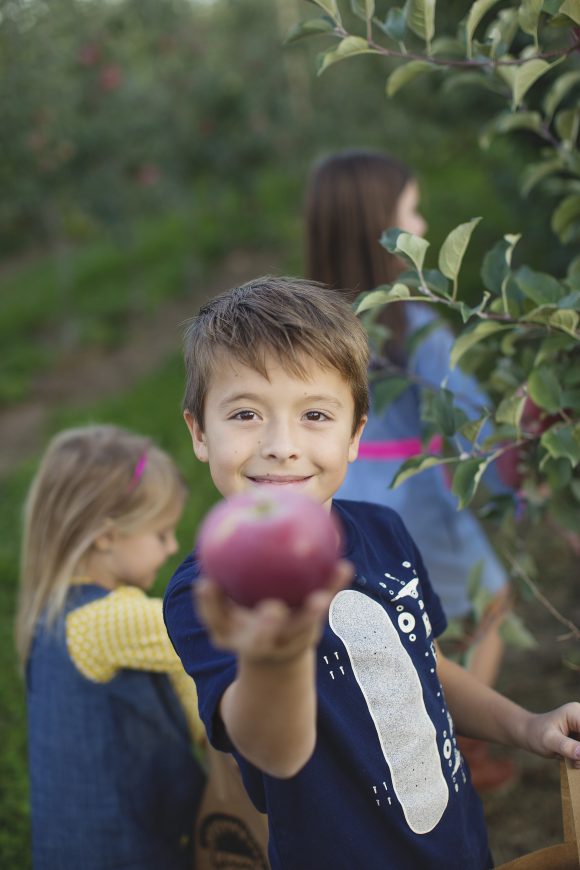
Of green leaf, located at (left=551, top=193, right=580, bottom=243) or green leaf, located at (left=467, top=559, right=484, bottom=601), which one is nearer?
green leaf, located at (left=551, top=193, right=580, bottom=243)

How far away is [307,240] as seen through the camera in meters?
2.47

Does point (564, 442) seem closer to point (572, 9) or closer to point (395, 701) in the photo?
point (395, 701)

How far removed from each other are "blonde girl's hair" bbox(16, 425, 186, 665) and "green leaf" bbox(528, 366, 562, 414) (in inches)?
35.7

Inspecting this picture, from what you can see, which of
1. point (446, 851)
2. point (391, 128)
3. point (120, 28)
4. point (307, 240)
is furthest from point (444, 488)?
point (391, 128)

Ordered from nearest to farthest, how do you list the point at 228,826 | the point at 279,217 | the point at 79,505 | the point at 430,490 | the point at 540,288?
the point at 540,288 < the point at 228,826 < the point at 79,505 < the point at 430,490 < the point at 279,217

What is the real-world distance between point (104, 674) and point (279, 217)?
31.8 feet

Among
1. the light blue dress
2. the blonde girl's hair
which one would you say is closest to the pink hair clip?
the blonde girl's hair

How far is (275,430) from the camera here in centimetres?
104

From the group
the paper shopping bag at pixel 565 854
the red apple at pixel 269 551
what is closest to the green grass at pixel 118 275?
the paper shopping bag at pixel 565 854

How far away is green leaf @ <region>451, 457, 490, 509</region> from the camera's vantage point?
1.38 metres

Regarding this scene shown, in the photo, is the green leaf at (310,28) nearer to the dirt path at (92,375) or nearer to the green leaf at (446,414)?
the green leaf at (446,414)

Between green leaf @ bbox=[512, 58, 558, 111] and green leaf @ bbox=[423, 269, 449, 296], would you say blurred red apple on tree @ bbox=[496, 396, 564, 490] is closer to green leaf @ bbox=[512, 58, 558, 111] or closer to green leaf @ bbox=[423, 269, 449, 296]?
green leaf @ bbox=[423, 269, 449, 296]

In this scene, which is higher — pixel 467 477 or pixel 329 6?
pixel 329 6

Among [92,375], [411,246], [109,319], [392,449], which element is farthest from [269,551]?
[109,319]
